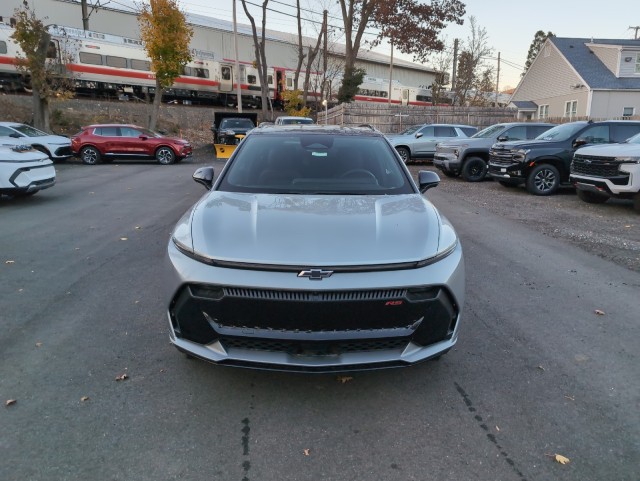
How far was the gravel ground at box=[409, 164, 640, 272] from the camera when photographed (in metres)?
6.81

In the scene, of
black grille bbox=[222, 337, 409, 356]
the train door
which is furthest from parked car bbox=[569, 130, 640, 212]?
the train door

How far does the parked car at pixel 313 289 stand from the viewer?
8.36 ft

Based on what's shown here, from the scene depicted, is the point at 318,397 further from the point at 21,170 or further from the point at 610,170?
the point at 610,170

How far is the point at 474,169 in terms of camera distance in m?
14.5

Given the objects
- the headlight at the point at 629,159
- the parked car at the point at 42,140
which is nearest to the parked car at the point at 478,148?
the headlight at the point at 629,159

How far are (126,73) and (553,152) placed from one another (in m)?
29.3

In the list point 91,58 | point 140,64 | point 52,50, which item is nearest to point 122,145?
point 52,50

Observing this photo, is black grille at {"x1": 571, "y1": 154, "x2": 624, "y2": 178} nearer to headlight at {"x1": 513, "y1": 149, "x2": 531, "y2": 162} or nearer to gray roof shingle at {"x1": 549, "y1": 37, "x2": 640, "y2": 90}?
headlight at {"x1": 513, "y1": 149, "x2": 531, "y2": 162}

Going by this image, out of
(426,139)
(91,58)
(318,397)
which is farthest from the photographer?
(91,58)

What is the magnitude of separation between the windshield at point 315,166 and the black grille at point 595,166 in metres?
6.94

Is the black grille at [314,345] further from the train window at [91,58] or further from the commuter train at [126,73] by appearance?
the train window at [91,58]

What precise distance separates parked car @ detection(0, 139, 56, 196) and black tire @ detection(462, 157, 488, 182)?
37.3ft

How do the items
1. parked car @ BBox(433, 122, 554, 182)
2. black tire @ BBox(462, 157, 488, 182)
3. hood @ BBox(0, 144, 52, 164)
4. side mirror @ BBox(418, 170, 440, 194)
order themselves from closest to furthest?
side mirror @ BBox(418, 170, 440, 194), hood @ BBox(0, 144, 52, 164), parked car @ BBox(433, 122, 554, 182), black tire @ BBox(462, 157, 488, 182)

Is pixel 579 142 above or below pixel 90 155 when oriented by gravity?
above
